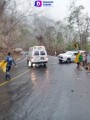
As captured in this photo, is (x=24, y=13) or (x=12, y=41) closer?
(x=24, y=13)

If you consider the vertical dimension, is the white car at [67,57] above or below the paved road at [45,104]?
below

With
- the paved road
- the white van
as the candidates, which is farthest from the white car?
the paved road

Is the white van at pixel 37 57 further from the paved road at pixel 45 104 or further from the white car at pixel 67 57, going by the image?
the paved road at pixel 45 104

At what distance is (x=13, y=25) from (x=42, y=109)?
59.0m

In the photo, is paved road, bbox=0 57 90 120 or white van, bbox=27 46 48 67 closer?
paved road, bbox=0 57 90 120

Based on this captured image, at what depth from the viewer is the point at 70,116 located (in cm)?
1018

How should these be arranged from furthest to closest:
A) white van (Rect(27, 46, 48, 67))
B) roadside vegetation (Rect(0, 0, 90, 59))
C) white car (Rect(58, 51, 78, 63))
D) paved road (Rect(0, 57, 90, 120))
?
roadside vegetation (Rect(0, 0, 90, 59)) → white car (Rect(58, 51, 78, 63)) → white van (Rect(27, 46, 48, 67)) → paved road (Rect(0, 57, 90, 120))

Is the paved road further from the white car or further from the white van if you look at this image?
the white car

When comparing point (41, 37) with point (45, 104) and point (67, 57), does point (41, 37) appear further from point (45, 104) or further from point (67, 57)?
point (45, 104)

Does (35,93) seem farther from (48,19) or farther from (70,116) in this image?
(48,19)

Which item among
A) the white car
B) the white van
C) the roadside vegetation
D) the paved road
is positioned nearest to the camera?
the paved road

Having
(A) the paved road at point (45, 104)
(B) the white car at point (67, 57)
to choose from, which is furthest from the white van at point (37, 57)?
(A) the paved road at point (45, 104)

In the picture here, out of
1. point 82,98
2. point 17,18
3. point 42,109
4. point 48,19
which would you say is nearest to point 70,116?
point 42,109

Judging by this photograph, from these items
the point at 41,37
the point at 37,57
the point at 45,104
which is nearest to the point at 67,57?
the point at 37,57
